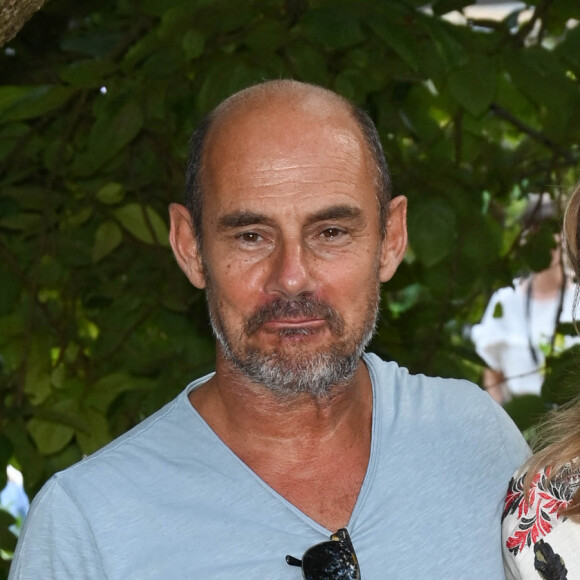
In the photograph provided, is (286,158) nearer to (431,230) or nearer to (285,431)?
(285,431)

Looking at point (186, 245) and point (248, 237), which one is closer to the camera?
point (248, 237)

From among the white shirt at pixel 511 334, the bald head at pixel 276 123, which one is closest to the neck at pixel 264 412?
the bald head at pixel 276 123

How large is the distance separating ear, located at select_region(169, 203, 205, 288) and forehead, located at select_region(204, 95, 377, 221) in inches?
3.6

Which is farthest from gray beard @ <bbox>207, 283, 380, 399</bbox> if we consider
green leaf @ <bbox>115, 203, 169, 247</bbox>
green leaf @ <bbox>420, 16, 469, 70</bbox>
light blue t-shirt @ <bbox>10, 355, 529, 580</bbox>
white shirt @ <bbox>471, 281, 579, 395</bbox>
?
white shirt @ <bbox>471, 281, 579, 395</bbox>

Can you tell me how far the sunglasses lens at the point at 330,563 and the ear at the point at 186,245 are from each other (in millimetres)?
454

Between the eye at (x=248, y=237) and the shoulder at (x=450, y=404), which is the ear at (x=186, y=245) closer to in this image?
the eye at (x=248, y=237)

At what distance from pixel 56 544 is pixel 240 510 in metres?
0.25

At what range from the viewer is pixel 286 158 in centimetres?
176

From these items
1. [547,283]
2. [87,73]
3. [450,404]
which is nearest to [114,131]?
[87,73]

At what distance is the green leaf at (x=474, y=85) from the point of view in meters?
2.32

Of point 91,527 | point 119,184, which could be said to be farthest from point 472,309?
point 91,527

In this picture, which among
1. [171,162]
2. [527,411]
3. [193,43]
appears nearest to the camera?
[193,43]

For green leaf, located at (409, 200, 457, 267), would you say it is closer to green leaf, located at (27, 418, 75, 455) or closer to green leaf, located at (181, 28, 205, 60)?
green leaf, located at (181, 28, 205, 60)

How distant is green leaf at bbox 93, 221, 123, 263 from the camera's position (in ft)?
8.87
